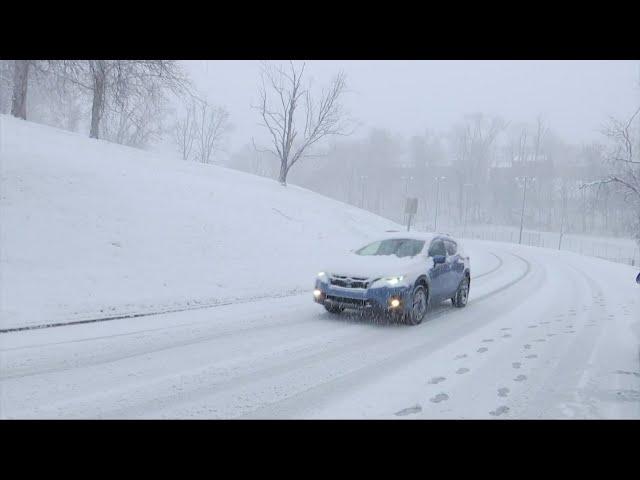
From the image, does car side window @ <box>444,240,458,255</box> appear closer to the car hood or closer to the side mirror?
the side mirror

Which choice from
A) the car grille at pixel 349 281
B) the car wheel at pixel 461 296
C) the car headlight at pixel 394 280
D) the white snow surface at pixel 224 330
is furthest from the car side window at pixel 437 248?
the car grille at pixel 349 281

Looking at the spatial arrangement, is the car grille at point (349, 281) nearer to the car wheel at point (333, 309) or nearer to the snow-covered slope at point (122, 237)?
the car wheel at point (333, 309)

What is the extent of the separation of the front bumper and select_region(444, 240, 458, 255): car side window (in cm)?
265

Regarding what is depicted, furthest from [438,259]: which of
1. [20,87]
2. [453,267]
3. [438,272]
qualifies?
[20,87]

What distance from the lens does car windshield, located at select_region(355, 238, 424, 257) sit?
9.72 meters

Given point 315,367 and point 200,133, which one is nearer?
point 315,367

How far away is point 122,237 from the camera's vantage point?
11.6 m

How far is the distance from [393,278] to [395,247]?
5.63 feet

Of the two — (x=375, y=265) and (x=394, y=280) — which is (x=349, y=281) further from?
(x=394, y=280)

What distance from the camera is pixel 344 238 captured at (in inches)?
846
